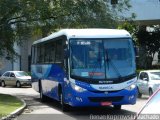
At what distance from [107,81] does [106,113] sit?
1.51 meters

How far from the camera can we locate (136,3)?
1898 inches

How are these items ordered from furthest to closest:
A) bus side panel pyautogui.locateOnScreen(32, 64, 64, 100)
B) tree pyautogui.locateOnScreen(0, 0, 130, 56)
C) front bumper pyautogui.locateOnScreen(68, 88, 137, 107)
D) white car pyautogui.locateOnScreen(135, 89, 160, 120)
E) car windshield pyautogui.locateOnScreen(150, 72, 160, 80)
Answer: tree pyautogui.locateOnScreen(0, 0, 130, 56)
car windshield pyautogui.locateOnScreen(150, 72, 160, 80)
bus side panel pyautogui.locateOnScreen(32, 64, 64, 100)
front bumper pyautogui.locateOnScreen(68, 88, 137, 107)
white car pyautogui.locateOnScreen(135, 89, 160, 120)

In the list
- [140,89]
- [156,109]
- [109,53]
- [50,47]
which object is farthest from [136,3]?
[156,109]

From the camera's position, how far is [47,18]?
88.7ft

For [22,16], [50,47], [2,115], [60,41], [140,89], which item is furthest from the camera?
[22,16]

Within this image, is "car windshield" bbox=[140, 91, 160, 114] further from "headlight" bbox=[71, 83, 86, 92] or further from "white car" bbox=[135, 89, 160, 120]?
"headlight" bbox=[71, 83, 86, 92]

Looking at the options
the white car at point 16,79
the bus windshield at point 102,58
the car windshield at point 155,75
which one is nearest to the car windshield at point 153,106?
the bus windshield at point 102,58

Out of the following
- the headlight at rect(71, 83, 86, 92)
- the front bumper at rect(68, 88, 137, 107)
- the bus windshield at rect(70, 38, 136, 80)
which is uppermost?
the bus windshield at rect(70, 38, 136, 80)

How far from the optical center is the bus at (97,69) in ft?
53.0

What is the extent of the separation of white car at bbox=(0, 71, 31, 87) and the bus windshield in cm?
2522

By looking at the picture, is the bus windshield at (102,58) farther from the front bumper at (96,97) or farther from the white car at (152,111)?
the white car at (152,111)

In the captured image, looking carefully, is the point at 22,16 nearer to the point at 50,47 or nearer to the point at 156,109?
the point at 50,47

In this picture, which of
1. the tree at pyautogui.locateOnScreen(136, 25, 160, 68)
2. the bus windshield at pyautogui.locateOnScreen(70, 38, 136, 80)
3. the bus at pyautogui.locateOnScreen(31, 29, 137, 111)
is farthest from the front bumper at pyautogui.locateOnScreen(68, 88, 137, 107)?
the tree at pyautogui.locateOnScreen(136, 25, 160, 68)

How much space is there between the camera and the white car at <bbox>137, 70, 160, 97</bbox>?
910 inches
